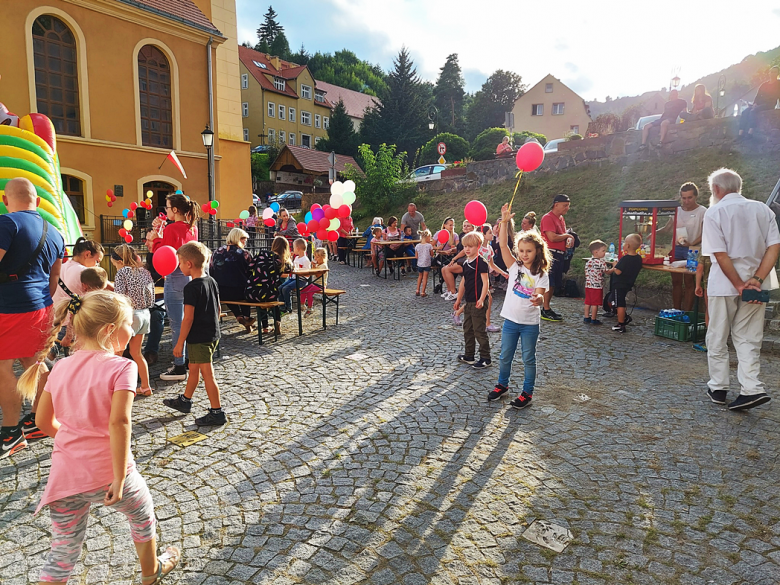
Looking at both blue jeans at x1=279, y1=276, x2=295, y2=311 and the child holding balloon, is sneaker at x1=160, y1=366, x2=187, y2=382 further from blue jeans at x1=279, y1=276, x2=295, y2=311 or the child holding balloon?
blue jeans at x1=279, y1=276, x2=295, y2=311

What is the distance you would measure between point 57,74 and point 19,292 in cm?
1536

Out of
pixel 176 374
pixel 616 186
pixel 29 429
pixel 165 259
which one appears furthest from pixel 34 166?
pixel 616 186

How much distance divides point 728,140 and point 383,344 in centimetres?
1231

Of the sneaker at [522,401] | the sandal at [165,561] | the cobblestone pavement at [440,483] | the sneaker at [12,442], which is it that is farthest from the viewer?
the sneaker at [522,401]

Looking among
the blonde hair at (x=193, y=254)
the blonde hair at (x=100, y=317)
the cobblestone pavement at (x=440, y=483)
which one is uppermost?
the blonde hair at (x=193, y=254)

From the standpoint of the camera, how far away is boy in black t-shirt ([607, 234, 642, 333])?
308 inches

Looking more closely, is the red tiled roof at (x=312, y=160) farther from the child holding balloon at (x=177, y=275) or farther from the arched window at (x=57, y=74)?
the child holding balloon at (x=177, y=275)

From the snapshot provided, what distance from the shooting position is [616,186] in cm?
1439

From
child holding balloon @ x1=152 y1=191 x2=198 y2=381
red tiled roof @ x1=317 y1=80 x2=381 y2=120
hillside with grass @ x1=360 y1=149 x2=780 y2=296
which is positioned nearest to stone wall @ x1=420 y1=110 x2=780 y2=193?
hillside with grass @ x1=360 y1=149 x2=780 y2=296

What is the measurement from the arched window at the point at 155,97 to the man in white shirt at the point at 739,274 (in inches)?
706

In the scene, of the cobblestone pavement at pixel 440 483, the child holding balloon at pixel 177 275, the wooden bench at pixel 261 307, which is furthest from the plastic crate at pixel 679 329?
the child holding balloon at pixel 177 275

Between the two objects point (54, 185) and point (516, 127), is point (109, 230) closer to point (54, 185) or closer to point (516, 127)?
point (54, 185)

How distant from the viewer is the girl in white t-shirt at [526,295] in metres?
4.68

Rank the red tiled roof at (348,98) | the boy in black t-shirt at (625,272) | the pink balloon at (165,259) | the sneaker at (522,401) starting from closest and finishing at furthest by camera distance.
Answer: the sneaker at (522,401)
the pink balloon at (165,259)
the boy in black t-shirt at (625,272)
the red tiled roof at (348,98)
